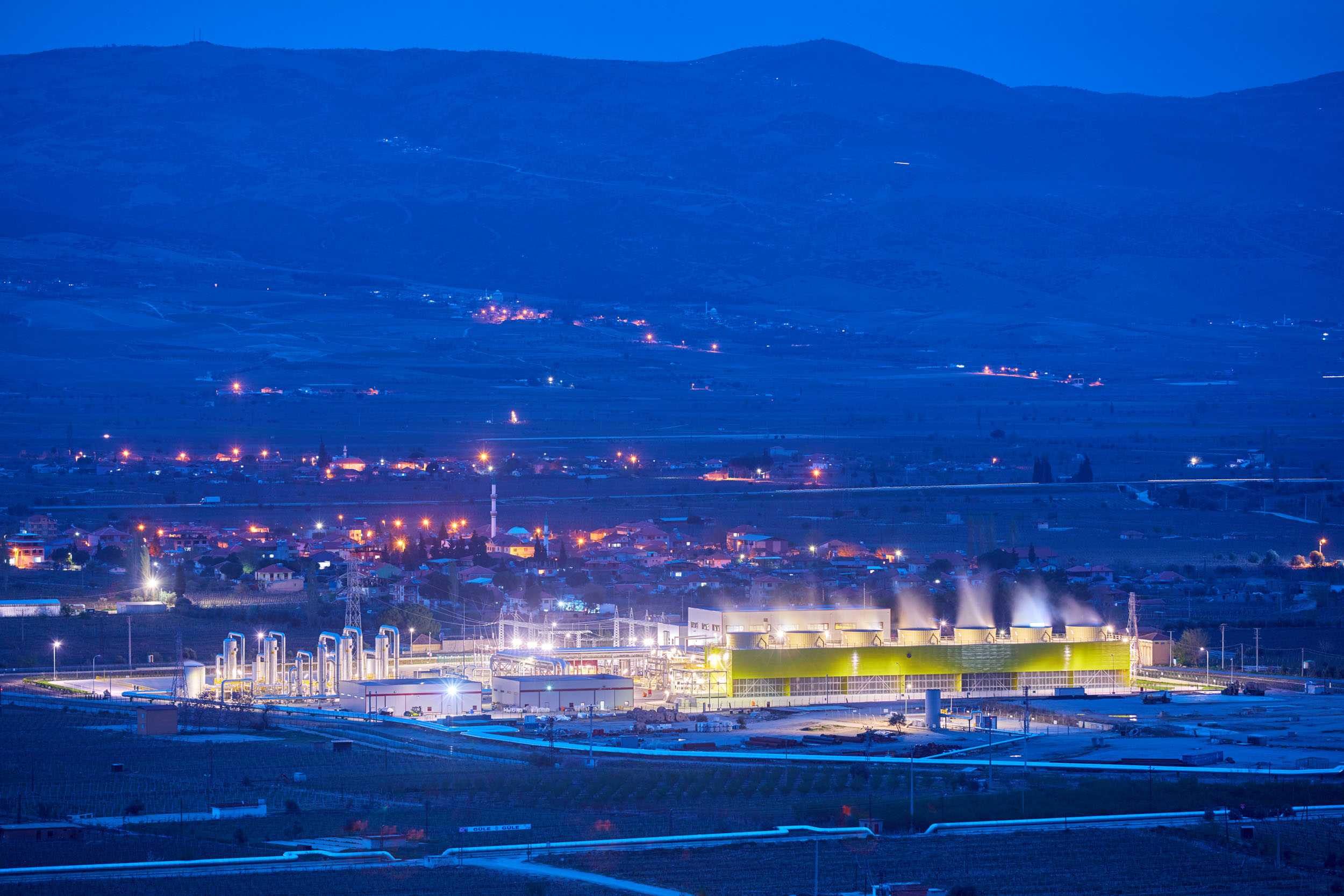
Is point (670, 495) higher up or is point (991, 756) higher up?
point (670, 495)

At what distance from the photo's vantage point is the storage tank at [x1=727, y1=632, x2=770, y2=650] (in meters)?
36.4

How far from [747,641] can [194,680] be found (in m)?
9.93

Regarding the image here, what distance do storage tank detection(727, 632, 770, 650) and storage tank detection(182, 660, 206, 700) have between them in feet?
31.1

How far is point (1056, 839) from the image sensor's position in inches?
922

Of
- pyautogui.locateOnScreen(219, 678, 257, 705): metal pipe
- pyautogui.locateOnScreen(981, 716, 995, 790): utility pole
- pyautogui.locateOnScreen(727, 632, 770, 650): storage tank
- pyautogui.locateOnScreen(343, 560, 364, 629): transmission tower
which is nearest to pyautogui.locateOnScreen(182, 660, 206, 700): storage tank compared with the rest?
pyautogui.locateOnScreen(219, 678, 257, 705): metal pipe

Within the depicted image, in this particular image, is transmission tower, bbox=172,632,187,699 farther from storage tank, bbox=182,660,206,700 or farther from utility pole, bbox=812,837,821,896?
utility pole, bbox=812,837,821,896

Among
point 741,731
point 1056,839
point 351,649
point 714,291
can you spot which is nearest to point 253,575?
point 351,649

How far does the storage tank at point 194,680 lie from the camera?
116ft

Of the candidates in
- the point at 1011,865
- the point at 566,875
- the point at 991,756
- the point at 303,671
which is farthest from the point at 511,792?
the point at 303,671

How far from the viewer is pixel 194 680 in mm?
35500

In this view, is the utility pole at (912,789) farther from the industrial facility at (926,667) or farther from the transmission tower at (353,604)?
the transmission tower at (353,604)

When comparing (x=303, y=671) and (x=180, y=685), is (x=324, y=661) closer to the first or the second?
(x=303, y=671)

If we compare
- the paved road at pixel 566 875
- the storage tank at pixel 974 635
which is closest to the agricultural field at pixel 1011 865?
the paved road at pixel 566 875

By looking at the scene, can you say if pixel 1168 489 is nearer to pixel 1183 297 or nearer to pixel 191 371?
pixel 191 371
